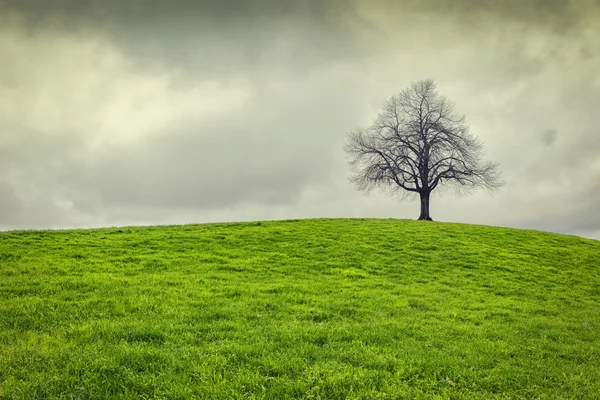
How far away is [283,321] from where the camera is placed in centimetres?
1126

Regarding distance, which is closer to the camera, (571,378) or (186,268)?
(571,378)

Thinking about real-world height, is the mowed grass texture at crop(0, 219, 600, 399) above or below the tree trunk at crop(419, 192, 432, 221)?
below

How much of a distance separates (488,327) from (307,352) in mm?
7078

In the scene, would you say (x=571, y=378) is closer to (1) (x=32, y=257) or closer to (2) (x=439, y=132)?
(1) (x=32, y=257)

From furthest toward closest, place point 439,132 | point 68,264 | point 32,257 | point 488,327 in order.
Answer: point 439,132
point 32,257
point 68,264
point 488,327

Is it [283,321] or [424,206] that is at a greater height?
[424,206]

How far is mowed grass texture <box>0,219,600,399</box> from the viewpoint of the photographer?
301 inches

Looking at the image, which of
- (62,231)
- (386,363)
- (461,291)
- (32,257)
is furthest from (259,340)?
(62,231)

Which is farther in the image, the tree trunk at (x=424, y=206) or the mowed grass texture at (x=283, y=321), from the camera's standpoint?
the tree trunk at (x=424, y=206)

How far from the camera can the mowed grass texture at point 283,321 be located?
765cm

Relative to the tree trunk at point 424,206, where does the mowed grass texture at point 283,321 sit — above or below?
below

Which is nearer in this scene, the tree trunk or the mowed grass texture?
the mowed grass texture

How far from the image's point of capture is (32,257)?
721 inches

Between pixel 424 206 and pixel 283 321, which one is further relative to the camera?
pixel 424 206
